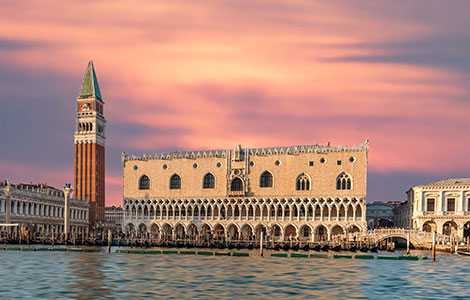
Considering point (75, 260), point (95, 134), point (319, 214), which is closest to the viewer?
point (75, 260)

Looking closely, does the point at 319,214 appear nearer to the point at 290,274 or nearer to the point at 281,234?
the point at 281,234

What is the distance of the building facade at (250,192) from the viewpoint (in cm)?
7275

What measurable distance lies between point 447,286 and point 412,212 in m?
46.8

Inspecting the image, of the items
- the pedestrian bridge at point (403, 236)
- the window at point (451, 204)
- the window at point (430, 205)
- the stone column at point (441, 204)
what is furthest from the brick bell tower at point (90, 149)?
the window at point (451, 204)

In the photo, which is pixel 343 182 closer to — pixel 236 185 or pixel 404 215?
pixel 236 185

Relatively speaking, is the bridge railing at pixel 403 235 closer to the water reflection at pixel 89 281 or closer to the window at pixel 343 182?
the window at pixel 343 182

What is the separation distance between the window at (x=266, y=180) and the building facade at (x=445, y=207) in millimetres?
18496

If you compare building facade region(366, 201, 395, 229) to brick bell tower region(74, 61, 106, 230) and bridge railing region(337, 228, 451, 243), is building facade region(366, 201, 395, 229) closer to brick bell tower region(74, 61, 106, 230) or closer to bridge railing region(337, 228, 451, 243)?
bridge railing region(337, 228, 451, 243)

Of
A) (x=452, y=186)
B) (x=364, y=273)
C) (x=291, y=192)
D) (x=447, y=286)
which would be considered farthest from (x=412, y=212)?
(x=447, y=286)

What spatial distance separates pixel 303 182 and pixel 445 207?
1751cm

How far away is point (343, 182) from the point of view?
72812 mm

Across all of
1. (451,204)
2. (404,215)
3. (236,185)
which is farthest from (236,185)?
(451,204)

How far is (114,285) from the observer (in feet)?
91.1

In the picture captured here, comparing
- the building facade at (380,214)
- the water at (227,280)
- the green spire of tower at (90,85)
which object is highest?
the green spire of tower at (90,85)
